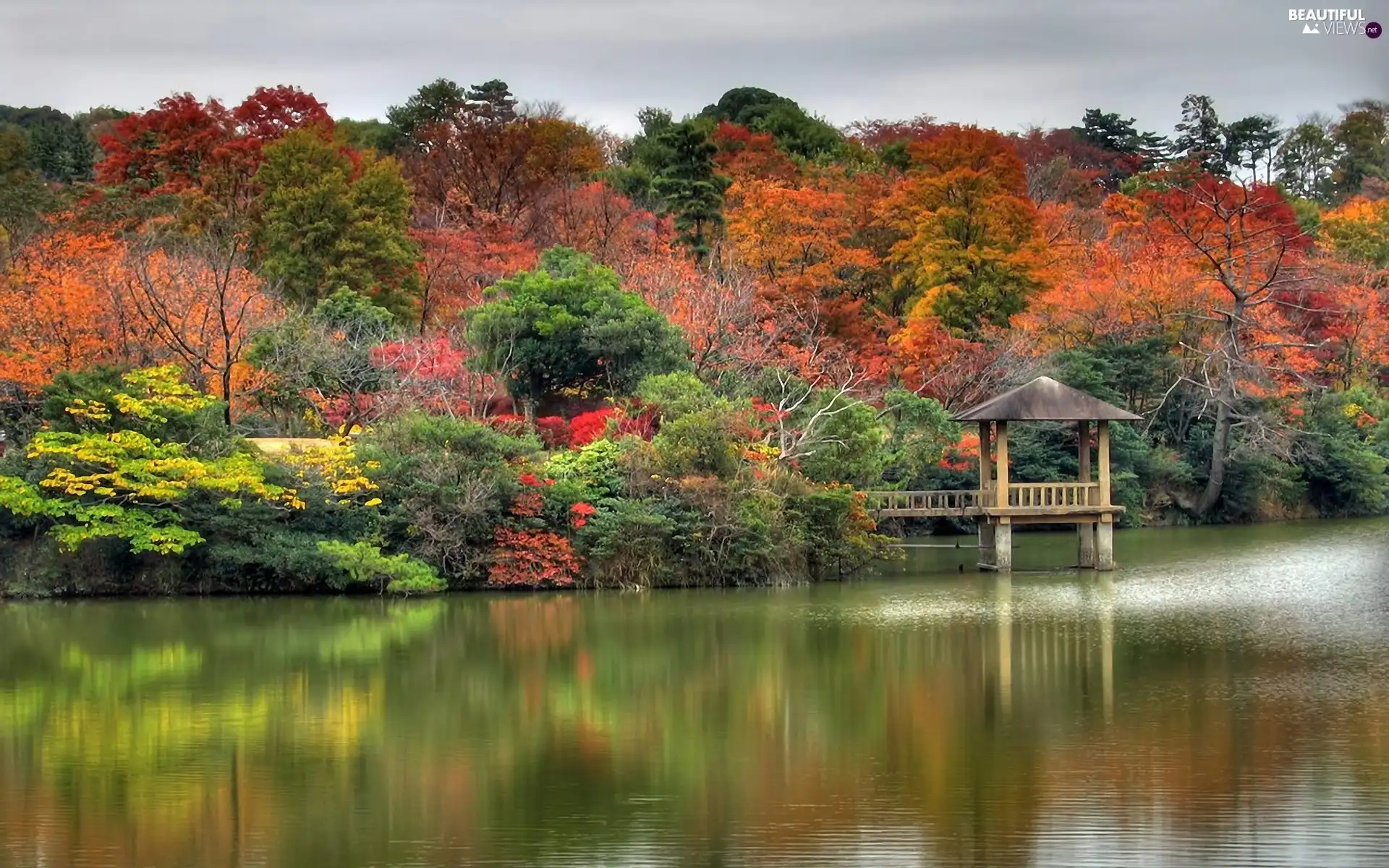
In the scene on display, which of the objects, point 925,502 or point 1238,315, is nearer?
point 925,502

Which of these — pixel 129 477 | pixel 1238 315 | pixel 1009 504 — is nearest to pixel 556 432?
pixel 129 477

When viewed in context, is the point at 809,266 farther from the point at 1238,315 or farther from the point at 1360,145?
the point at 1360,145

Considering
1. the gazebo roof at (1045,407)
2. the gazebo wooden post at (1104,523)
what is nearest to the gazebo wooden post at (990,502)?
the gazebo roof at (1045,407)

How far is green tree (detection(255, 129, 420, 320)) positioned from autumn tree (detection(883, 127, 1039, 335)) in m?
11.9

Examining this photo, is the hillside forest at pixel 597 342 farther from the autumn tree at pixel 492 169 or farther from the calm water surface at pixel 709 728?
the calm water surface at pixel 709 728

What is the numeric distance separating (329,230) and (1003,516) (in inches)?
684

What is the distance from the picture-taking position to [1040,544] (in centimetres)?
3391

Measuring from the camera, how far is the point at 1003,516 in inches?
1094

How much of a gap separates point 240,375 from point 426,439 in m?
5.93

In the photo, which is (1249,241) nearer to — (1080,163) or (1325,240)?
(1325,240)

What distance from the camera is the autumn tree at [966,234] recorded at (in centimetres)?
3931

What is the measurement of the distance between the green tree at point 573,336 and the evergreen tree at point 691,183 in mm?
11476

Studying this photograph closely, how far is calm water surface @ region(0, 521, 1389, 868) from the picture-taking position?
11500mm

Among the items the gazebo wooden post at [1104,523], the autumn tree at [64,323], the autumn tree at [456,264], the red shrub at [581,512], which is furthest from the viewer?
the autumn tree at [456,264]
